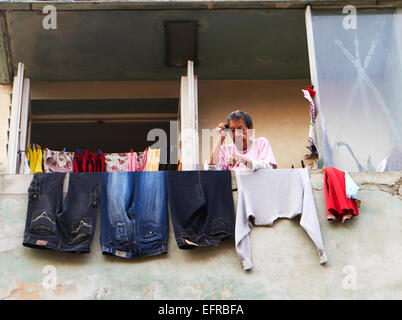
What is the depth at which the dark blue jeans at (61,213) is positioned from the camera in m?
6.36

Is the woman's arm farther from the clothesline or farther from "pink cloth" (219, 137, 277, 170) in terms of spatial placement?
the clothesline

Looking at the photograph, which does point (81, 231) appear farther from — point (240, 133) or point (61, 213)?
point (240, 133)

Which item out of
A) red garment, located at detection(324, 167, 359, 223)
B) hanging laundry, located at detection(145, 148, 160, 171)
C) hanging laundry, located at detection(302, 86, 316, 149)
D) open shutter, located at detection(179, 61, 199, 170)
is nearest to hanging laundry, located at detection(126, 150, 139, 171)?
hanging laundry, located at detection(145, 148, 160, 171)

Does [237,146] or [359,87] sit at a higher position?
[359,87]

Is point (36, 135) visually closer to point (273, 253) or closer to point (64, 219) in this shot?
point (64, 219)

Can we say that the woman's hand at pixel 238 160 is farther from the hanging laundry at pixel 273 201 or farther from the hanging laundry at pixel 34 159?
the hanging laundry at pixel 34 159

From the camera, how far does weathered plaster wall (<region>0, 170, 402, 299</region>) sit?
6.27 m

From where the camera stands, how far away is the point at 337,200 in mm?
6520

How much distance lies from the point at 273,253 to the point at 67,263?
1.93 meters

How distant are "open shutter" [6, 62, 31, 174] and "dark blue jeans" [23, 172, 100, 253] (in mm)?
1067

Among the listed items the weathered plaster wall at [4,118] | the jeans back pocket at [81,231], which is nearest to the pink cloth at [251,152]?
the jeans back pocket at [81,231]

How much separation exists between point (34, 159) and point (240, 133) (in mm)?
2622

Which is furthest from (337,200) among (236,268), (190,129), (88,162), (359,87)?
(88,162)

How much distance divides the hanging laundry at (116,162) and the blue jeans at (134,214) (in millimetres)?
1995
